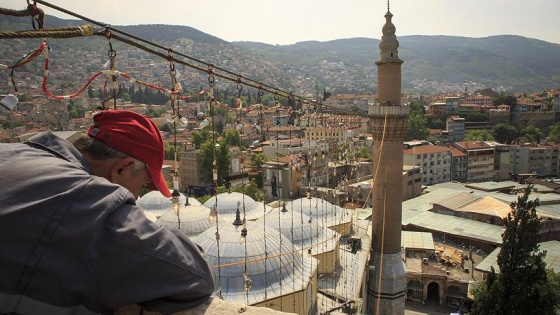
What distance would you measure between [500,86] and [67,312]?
551ft

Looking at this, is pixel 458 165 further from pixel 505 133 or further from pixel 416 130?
pixel 505 133

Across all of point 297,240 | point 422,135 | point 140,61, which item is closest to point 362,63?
point 140,61

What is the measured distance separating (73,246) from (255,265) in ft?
22.1

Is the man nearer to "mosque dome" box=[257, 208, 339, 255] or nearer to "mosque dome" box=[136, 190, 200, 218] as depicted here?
"mosque dome" box=[257, 208, 339, 255]

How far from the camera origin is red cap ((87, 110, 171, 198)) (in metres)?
1.31

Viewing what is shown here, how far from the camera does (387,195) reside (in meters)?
9.32

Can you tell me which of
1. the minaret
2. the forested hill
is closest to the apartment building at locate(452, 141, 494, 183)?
the minaret

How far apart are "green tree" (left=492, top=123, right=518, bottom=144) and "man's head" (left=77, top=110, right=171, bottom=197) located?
47707 millimetres

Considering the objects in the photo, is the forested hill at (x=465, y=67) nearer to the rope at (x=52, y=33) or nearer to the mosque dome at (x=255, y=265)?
the mosque dome at (x=255, y=265)

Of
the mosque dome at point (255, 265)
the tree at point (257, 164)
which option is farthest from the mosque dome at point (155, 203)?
the tree at point (257, 164)

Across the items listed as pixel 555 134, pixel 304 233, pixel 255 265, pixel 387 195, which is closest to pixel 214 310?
pixel 255 265

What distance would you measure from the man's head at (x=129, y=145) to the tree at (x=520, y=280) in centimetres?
1112

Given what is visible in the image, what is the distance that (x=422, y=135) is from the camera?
Result: 42.8 m

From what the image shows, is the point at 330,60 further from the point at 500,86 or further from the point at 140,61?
the point at 140,61
